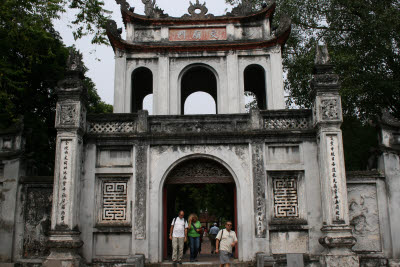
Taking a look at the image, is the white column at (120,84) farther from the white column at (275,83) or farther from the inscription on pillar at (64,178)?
the white column at (275,83)

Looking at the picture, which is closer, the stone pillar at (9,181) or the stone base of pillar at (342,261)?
the stone base of pillar at (342,261)

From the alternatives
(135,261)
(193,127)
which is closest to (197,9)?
(193,127)

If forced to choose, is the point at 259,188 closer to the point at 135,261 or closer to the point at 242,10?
the point at 135,261

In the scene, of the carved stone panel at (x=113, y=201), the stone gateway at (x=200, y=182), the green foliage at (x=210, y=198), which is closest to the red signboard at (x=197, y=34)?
the stone gateway at (x=200, y=182)

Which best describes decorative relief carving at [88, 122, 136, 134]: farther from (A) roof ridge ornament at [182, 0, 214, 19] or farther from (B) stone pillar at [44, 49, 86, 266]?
(A) roof ridge ornament at [182, 0, 214, 19]

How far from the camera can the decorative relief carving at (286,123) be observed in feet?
35.4

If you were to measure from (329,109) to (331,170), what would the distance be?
62.3 inches

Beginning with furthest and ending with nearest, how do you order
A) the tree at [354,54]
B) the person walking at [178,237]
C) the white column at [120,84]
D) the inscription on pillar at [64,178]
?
1. the tree at [354,54]
2. the white column at [120,84]
3. the person walking at [178,237]
4. the inscription on pillar at [64,178]

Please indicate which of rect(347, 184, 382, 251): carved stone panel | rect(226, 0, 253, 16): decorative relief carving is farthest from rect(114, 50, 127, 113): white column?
rect(347, 184, 382, 251): carved stone panel

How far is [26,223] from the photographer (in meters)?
10.7

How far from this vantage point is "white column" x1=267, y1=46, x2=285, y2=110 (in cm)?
1391

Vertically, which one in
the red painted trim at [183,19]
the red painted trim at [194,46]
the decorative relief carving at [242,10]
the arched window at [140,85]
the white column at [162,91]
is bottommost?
the white column at [162,91]

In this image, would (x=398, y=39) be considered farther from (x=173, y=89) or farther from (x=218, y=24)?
(x=173, y=89)

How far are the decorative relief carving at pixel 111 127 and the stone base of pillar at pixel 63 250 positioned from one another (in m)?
2.82
